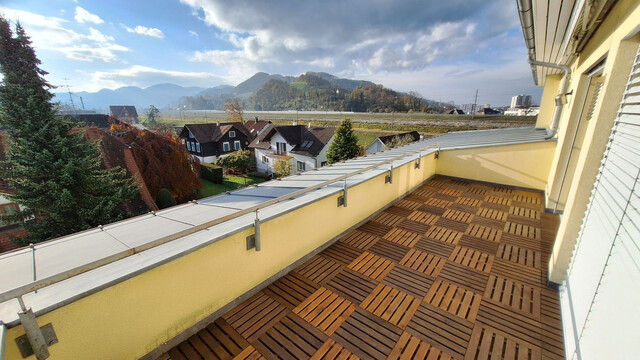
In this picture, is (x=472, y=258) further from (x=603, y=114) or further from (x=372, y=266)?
(x=603, y=114)

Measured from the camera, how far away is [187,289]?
2.41 m

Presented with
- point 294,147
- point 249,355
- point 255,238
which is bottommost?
point 294,147

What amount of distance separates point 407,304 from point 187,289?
240 cm

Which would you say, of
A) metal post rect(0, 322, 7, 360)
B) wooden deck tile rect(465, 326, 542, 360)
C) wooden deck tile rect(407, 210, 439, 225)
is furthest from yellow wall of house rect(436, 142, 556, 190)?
metal post rect(0, 322, 7, 360)

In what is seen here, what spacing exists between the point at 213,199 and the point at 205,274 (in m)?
1.52

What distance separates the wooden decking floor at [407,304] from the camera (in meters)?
2.35

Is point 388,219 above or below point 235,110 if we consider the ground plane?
below

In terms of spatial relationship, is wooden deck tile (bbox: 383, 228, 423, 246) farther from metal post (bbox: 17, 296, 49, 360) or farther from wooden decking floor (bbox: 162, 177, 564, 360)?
metal post (bbox: 17, 296, 49, 360)

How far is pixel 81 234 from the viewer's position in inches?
104

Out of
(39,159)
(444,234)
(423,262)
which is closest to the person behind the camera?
(423,262)

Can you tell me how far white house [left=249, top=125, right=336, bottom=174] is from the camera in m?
26.9

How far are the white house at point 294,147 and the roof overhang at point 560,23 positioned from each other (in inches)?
861

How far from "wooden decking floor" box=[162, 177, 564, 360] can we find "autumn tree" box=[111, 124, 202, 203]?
48.0ft

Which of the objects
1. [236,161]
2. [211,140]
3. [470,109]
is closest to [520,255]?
[236,161]
